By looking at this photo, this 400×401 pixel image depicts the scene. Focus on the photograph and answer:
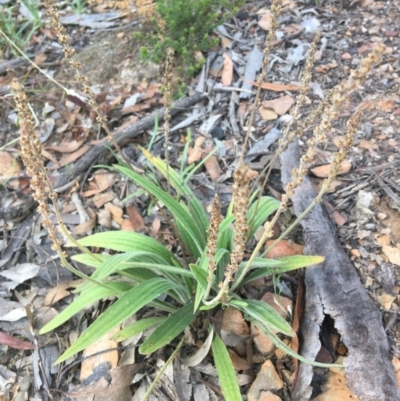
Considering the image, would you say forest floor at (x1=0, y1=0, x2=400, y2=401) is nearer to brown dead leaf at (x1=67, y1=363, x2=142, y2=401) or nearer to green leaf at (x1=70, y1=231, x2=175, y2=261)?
brown dead leaf at (x1=67, y1=363, x2=142, y2=401)

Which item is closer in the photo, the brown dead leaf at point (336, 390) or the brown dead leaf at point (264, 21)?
the brown dead leaf at point (336, 390)

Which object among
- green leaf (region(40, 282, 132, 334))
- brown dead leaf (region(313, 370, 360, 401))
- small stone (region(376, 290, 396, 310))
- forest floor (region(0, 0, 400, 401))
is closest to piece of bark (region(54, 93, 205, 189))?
forest floor (region(0, 0, 400, 401))

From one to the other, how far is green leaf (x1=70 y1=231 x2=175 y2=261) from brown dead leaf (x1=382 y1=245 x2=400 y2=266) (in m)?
1.15

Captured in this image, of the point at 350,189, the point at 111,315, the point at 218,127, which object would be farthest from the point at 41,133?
the point at 350,189

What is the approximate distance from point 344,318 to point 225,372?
0.61 m

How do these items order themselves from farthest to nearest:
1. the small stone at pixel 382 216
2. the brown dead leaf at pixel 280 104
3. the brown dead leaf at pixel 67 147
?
the brown dead leaf at pixel 67 147 < the brown dead leaf at pixel 280 104 < the small stone at pixel 382 216

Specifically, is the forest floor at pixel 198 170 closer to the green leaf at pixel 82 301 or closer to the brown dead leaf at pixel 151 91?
the brown dead leaf at pixel 151 91

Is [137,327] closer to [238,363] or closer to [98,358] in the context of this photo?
[98,358]

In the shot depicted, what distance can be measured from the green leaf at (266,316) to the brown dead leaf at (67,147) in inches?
78.3

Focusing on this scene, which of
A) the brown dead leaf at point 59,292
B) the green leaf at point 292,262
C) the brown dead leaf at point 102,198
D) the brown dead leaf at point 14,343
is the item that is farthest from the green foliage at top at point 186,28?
the brown dead leaf at point 14,343

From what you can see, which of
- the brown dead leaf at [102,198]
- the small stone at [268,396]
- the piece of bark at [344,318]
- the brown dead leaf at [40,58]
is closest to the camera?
the piece of bark at [344,318]

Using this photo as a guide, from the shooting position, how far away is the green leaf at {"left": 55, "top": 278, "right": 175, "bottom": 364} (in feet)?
6.57

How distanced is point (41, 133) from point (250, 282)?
219cm

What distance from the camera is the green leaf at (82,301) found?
2258 mm
